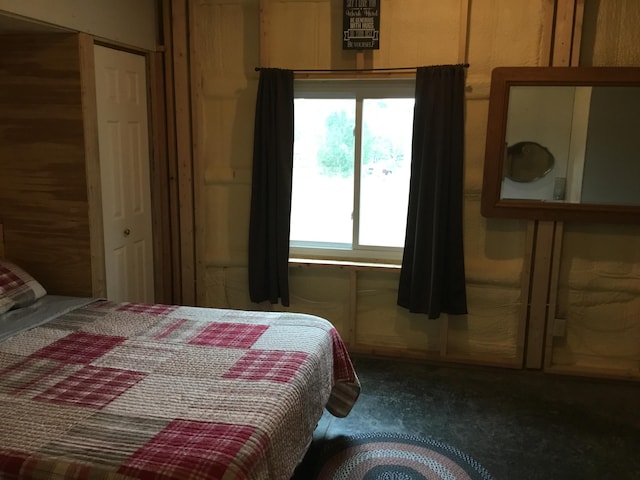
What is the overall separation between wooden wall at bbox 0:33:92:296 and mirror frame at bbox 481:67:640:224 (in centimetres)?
238

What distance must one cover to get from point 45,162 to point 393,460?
2.45 metres

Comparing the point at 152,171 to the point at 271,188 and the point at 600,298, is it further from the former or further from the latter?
the point at 600,298

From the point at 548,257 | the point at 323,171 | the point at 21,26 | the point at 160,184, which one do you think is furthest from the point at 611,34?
the point at 21,26

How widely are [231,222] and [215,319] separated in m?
1.29

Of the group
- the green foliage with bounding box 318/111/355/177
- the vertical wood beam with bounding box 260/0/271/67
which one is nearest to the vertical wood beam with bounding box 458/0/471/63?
the green foliage with bounding box 318/111/355/177

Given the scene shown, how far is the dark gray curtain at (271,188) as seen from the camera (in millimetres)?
3447

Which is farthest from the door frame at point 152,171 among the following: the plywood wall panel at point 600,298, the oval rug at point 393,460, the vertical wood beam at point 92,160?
the plywood wall panel at point 600,298

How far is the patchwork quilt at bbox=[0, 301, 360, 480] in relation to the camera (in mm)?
1542

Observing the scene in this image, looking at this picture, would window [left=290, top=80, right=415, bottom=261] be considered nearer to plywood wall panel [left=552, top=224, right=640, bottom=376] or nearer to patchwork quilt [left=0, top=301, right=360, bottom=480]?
plywood wall panel [left=552, top=224, right=640, bottom=376]

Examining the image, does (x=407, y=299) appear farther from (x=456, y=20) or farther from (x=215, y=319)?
(x=456, y=20)

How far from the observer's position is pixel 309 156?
3740 millimetres

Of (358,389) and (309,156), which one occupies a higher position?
(309,156)

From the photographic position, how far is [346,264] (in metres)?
3.65

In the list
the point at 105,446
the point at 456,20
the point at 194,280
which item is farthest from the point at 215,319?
the point at 456,20
